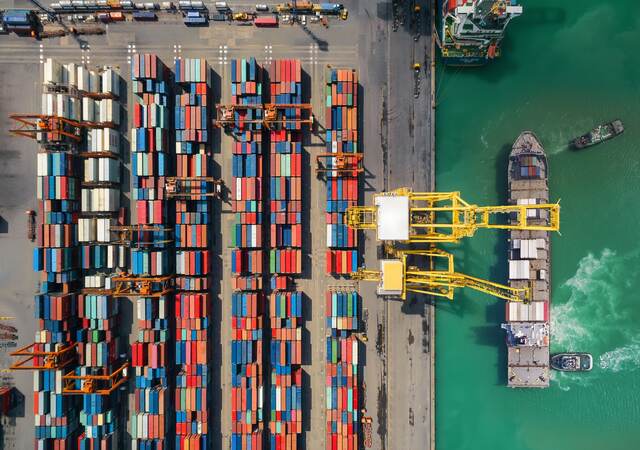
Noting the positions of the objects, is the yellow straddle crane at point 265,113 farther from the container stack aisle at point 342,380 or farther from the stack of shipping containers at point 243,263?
the container stack aisle at point 342,380

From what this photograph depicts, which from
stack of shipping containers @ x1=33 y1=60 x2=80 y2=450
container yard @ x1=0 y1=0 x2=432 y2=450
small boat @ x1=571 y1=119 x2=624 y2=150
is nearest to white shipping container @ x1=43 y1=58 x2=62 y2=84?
stack of shipping containers @ x1=33 y1=60 x2=80 y2=450

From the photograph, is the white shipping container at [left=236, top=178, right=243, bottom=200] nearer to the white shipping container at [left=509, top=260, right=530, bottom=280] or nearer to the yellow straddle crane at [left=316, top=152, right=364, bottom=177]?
the yellow straddle crane at [left=316, top=152, right=364, bottom=177]

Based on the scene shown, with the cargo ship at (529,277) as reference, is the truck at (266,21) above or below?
above

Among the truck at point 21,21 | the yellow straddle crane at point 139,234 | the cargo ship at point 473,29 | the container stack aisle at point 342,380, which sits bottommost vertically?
the container stack aisle at point 342,380

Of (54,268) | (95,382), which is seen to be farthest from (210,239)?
(95,382)

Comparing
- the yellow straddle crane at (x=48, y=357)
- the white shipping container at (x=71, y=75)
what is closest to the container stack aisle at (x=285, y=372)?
the yellow straddle crane at (x=48, y=357)

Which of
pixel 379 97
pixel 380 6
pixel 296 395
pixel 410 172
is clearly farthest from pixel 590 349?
pixel 380 6
